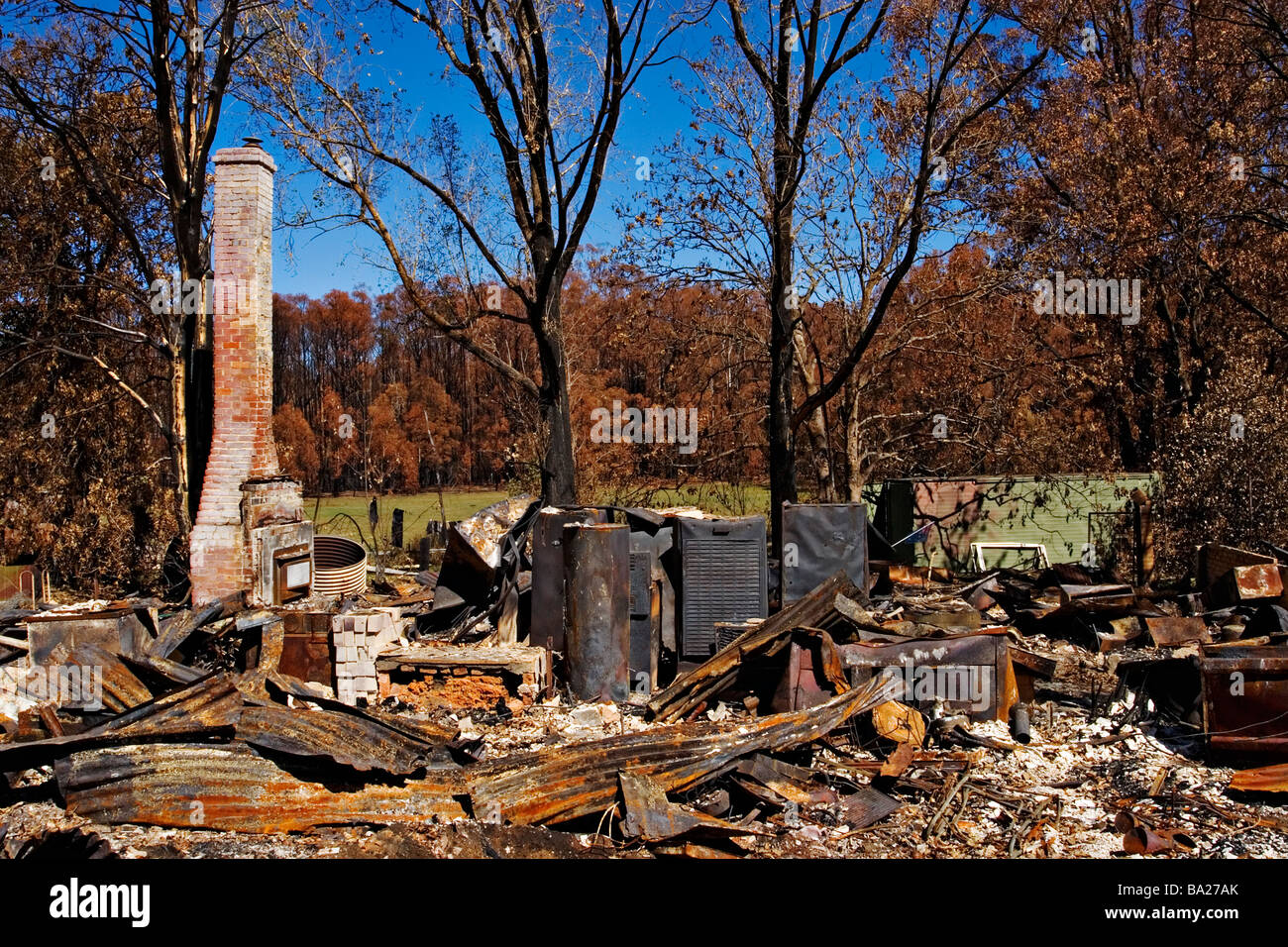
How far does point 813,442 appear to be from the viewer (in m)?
16.6

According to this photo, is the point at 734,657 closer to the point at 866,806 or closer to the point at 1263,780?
the point at 866,806

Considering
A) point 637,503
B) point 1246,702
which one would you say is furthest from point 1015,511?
point 1246,702

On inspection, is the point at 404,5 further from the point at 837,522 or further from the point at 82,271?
the point at 837,522

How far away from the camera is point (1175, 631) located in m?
8.03

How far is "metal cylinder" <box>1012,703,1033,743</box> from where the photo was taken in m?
6.32

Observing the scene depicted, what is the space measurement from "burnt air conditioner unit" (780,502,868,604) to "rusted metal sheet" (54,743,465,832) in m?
4.63

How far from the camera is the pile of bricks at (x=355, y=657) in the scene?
24.4 ft

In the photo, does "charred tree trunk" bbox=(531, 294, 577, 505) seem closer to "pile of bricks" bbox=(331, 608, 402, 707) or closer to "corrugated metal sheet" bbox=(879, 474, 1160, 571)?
"pile of bricks" bbox=(331, 608, 402, 707)

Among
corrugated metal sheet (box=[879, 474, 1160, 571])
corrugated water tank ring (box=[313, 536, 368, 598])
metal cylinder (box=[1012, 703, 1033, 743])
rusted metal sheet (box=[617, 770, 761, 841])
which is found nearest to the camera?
rusted metal sheet (box=[617, 770, 761, 841])

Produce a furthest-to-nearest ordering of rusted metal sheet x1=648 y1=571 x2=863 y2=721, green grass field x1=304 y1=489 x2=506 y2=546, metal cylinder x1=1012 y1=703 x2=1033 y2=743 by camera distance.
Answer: green grass field x1=304 y1=489 x2=506 y2=546, rusted metal sheet x1=648 y1=571 x2=863 y2=721, metal cylinder x1=1012 y1=703 x2=1033 y2=743

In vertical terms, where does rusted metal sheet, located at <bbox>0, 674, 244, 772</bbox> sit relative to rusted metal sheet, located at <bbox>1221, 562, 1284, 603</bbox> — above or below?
below

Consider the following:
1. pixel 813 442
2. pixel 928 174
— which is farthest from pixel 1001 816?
pixel 813 442

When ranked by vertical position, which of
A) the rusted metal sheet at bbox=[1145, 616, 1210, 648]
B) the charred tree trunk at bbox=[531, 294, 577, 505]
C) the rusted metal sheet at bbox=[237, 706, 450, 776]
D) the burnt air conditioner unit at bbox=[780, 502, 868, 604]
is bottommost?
the rusted metal sheet at bbox=[237, 706, 450, 776]

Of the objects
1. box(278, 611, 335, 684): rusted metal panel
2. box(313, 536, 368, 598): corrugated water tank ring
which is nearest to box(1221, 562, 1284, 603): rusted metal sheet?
box(278, 611, 335, 684): rusted metal panel
